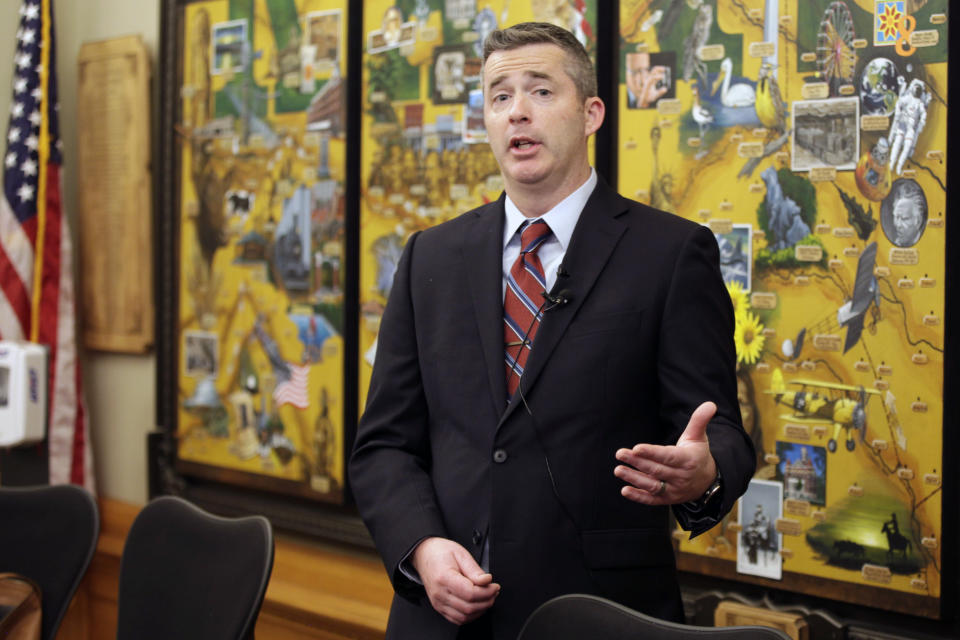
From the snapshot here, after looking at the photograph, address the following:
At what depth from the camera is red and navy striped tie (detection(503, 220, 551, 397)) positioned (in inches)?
70.9

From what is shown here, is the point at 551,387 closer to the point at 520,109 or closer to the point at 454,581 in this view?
the point at 454,581

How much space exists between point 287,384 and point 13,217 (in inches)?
52.9

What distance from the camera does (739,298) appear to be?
2.74m

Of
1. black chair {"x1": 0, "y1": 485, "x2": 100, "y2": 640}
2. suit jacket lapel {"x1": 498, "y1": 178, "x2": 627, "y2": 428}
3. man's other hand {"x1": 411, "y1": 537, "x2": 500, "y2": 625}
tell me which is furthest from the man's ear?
black chair {"x1": 0, "y1": 485, "x2": 100, "y2": 640}

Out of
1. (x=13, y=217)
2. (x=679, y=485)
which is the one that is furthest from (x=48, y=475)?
(x=679, y=485)

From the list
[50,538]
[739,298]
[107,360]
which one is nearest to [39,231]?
[107,360]

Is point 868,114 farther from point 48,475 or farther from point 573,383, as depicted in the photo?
point 48,475

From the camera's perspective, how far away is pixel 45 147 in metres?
4.08

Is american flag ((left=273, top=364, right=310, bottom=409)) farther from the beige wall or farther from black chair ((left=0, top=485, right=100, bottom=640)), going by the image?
black chair ((left=0, top=485, right=100, bottom=640))

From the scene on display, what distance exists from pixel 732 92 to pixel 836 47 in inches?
11.3

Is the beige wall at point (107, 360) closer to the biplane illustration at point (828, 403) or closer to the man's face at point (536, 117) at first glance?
the biplane illustration at point (828, 403)

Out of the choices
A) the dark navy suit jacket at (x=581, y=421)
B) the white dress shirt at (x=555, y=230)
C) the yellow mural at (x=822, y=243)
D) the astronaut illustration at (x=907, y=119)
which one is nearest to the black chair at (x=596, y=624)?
the dark navy suit jacket at (x=581, y=421)

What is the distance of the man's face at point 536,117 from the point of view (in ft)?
5.88

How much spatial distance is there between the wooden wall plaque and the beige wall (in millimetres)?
91
